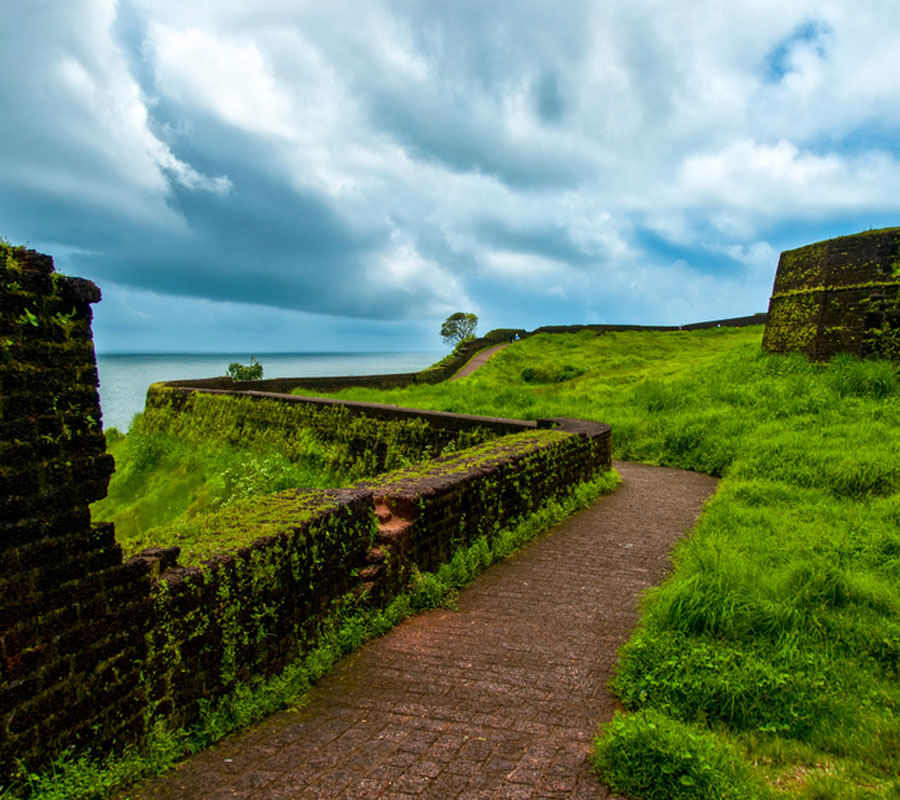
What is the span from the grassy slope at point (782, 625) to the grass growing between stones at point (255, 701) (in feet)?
5.88

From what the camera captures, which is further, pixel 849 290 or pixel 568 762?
pixel 849 290

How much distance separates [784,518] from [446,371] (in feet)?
90.4

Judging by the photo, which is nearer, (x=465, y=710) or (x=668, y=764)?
(x=668, y=764)

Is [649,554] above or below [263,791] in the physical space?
above

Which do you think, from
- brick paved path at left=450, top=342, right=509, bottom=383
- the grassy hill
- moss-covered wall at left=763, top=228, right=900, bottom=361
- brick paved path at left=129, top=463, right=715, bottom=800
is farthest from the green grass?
brick paved path at left=450, top=342, right=509, bottom=383

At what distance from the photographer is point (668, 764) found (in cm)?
270

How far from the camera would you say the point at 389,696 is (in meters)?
3.70

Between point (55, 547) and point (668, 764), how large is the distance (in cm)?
286

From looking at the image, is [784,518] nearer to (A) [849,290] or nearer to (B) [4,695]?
(B) [4,695]

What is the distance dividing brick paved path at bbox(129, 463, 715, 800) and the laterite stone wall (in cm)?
51

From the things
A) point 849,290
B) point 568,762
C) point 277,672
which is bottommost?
point 277,672

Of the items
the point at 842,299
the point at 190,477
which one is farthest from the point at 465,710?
the point at 842,299

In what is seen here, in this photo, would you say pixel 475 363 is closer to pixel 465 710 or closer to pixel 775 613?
pixel 775 613

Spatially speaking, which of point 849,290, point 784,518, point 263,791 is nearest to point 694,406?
point 849,290
